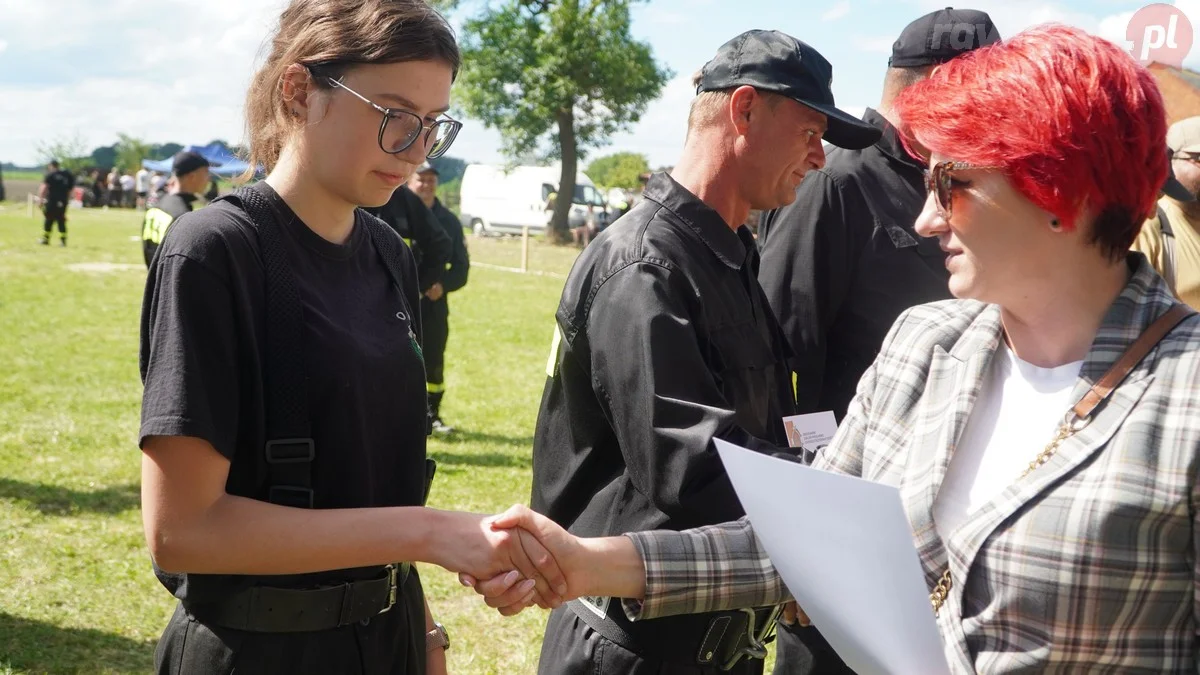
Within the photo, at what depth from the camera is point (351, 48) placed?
2043 millimetres

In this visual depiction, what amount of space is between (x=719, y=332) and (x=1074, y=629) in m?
1.04

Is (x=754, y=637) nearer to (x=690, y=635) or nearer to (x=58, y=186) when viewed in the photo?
(x=690, y=635)

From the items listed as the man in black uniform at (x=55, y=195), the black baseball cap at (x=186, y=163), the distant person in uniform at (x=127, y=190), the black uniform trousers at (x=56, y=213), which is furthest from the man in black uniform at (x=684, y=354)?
the distant person in uniform at (x=127, y=190)

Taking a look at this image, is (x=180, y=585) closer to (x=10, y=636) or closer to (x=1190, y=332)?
(x=1190, y=332)

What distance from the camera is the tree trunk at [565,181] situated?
126ft

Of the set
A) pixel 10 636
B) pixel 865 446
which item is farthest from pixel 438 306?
pixel 865 446

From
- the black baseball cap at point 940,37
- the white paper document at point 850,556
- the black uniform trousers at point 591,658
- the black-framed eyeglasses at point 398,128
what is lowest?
the black uniform trousers at point 591,658

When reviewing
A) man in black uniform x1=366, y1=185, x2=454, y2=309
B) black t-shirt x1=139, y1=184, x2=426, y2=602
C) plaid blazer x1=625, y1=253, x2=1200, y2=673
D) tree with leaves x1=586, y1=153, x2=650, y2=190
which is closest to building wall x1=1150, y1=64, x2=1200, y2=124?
man in black uniform x1=366, y1=185, x2=454, y2=309

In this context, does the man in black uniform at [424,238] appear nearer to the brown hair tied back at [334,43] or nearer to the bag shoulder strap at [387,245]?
the bag shoulder strap at [387,245]

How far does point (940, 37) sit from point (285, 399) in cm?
248

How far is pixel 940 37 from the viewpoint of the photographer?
11.3 ft

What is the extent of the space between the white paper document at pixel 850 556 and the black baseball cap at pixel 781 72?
127 centimetres

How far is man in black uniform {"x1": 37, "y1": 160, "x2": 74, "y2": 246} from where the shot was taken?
2398cm

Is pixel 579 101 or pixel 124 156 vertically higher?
pixel 579 101
